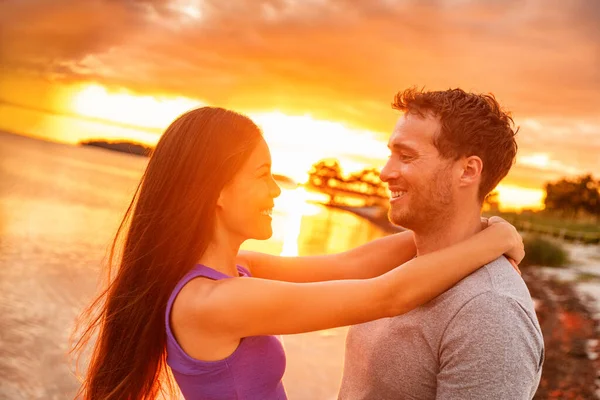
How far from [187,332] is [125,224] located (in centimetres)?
75

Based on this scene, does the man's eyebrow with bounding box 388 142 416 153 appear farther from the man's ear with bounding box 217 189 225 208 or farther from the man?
the man's ear with bounding box 217 189 225 208

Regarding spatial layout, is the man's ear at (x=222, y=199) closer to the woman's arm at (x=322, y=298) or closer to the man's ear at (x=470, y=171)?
the woman's arm at (x=322, y=298)

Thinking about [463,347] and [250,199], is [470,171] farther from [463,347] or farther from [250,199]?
[250,199]

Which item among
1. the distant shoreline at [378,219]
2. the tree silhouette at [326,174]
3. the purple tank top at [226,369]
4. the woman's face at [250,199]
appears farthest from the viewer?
the tree silhouette at [326,174]

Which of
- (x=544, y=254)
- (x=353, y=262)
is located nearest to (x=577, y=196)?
(x=544, y=254)

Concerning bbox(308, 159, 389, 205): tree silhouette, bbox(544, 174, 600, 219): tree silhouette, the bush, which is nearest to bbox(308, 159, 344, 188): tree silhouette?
bbox(308, 159, 389, 205): tree silhouette

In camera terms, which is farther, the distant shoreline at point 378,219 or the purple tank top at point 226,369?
Answer: the distant shoreline at point 378,219

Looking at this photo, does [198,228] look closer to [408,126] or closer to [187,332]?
[187,332]

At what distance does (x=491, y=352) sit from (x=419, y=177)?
0.97 metres

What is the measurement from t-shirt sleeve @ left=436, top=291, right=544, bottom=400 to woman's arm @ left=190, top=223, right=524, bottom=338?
0.68ft

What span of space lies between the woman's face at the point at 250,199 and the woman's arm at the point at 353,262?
903mm

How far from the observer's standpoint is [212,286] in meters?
2.21

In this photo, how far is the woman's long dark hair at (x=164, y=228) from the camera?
2.33 metres

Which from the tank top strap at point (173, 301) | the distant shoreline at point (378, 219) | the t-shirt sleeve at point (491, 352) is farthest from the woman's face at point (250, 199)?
the distant shoreline at point (378, 219)
